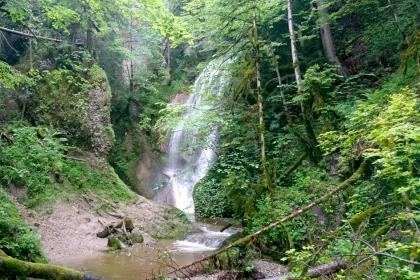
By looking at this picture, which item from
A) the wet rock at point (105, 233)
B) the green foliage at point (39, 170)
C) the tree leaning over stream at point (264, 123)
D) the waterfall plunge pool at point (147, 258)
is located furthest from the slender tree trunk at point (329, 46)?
the green foliage at point (39, 170)

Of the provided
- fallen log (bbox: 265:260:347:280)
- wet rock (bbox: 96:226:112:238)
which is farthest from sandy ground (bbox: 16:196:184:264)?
fallen log (bbox: 265:260:347:280)

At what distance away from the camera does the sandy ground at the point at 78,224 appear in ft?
35.9

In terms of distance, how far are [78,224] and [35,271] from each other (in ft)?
24.9

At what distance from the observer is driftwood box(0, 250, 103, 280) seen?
18.2ft

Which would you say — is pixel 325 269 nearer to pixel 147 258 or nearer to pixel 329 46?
pixel 147 258

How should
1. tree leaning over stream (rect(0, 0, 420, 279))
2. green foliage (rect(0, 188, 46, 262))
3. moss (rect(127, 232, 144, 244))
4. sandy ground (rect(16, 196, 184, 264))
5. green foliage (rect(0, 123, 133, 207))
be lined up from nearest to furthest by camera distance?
tree leaning over stream (rect(0, 0, 420, 279)) → green foliage (rect(0, 188, 46, 262)) → sandy ground (rect(16, 196, 184, 264)) → moss (rect(127, 232, 144, 244)) → green foliage (rect(0, 123, 133, 207))

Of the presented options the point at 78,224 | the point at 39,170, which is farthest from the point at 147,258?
the point at 39,170

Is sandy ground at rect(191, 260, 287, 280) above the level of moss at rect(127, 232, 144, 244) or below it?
above

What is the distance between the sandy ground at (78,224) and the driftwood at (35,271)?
13.5 feet

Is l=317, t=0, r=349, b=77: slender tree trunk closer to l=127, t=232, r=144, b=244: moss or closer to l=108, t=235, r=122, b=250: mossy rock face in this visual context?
l=127, t=232, r=144, b=244: moss

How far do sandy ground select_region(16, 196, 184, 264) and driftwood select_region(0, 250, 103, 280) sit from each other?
13.5 ft

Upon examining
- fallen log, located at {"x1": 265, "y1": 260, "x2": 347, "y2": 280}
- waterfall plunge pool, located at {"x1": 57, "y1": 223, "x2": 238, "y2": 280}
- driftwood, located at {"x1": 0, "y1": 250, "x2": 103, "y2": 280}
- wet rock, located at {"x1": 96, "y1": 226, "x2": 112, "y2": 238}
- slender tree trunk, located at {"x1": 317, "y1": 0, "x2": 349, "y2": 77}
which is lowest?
waterfall plunge pool, located at {"x1": 57, "y1": 223, "x2": 238, "y2": 280}

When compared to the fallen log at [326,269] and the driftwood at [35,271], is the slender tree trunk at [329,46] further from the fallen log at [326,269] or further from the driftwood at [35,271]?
the driftwood at [35,271]

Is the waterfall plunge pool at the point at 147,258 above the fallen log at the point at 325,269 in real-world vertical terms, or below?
below
